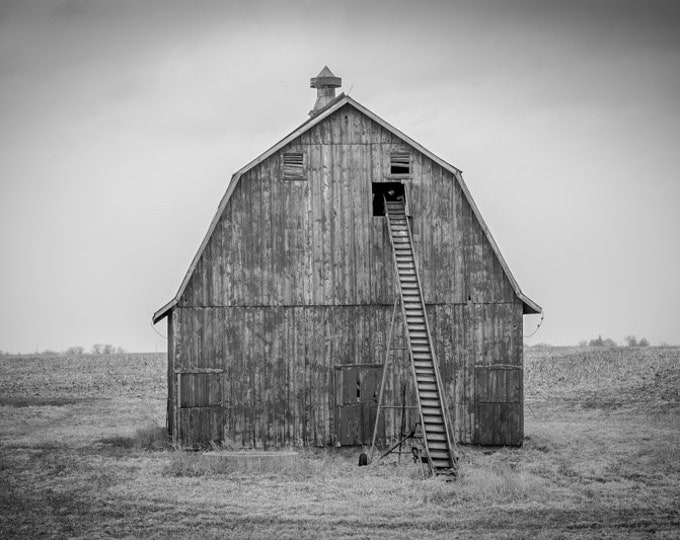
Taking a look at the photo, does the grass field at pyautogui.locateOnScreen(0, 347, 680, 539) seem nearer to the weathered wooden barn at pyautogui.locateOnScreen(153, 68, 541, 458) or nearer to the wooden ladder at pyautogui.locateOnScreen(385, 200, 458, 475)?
the wooden ladder at pyautogui.locateOnScreen(385, 200, 458, 475)

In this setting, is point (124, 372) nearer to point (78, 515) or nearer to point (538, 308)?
point (538, 308)

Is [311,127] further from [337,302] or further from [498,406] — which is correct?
[498,406]

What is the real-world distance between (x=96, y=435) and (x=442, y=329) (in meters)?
9.94

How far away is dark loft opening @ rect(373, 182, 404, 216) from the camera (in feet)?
86.6

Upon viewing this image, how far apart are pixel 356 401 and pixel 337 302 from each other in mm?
2458

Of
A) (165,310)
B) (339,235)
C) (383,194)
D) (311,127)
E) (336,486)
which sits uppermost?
(311,127)

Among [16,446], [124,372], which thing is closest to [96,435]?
[16,446]

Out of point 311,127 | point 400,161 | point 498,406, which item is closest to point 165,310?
point 311,127

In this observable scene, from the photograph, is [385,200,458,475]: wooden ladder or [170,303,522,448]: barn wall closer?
[385,200,458,475]: wooden ladder

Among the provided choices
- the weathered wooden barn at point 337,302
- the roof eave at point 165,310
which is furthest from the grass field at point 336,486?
the roof eave at point 165,310

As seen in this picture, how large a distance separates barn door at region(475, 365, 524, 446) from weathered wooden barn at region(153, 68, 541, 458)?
0.11ft

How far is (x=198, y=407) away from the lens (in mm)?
25703

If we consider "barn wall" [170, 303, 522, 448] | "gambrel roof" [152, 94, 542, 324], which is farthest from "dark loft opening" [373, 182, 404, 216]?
"barn wall" [170, 303, 522, 448]

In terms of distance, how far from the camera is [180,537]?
16344 mm
